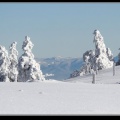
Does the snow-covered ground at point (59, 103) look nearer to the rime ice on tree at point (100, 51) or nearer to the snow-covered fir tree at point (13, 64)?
the snow-covered fir tree at point (13, 64)

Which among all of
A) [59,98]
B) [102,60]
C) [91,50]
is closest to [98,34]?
[102,60]

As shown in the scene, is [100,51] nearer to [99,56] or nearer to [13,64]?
[99,56]

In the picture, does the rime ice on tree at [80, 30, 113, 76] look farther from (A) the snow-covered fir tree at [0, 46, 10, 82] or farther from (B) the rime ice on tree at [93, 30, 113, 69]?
(A) the snow-covered fir tree at [0, 46, 10, 82]

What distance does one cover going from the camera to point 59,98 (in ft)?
36.9

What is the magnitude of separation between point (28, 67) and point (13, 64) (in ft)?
26.5

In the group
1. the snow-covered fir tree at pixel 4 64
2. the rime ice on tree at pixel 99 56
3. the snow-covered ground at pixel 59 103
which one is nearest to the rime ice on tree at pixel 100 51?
the rime ice on tree at pixel 99 56

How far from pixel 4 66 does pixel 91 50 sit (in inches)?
1301

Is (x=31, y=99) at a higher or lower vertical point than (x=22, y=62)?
higher

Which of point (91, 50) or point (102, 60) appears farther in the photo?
point (91, 50)

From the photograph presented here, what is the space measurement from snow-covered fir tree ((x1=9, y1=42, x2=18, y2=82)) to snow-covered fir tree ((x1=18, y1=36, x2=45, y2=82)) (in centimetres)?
284

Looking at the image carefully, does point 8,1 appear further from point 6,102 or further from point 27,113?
point 6,102

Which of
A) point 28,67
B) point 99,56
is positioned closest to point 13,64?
point 28,67

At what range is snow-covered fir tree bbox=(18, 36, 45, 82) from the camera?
179ft
